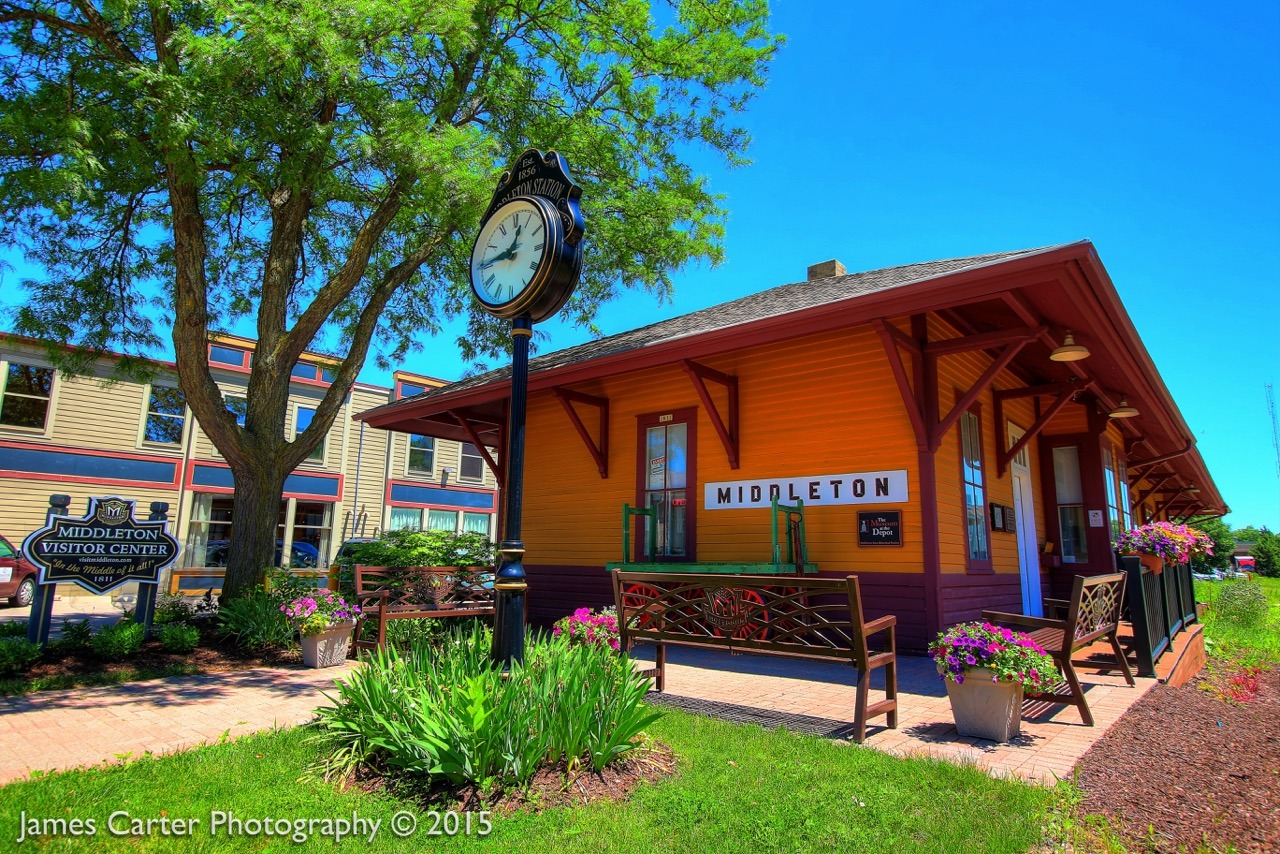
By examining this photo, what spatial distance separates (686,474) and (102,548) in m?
6.59

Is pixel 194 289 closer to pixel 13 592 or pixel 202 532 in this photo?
pixel 13 592

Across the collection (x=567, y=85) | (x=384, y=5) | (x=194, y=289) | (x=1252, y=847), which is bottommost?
(x=1252, y=847)

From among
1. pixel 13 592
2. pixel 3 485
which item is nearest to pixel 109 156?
pixel 13 592

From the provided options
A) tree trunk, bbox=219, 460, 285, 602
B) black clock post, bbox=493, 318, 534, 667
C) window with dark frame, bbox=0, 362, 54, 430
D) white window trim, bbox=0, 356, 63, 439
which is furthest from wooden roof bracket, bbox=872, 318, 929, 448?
window with dark frame, bbox=0, 362, 54, 430

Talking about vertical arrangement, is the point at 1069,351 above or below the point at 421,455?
below

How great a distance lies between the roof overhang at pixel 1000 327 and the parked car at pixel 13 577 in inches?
300

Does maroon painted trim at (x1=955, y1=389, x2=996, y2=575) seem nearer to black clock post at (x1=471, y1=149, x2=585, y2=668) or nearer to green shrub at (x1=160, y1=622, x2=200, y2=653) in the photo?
black clock post at (x1=471, y1=149, x2=585, y2=668)

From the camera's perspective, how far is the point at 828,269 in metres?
12.1

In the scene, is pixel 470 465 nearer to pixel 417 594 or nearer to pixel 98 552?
pixel 417 594

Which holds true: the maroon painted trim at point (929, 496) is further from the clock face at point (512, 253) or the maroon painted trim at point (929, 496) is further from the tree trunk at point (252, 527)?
the tree trunk at point (252, 527)

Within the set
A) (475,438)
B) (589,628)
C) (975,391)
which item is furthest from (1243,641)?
(475,438)

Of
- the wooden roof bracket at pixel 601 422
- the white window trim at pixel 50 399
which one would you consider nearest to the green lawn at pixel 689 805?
the wooden roof bracket at pixel 601 422

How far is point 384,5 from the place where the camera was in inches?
307

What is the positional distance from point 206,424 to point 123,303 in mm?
4038
